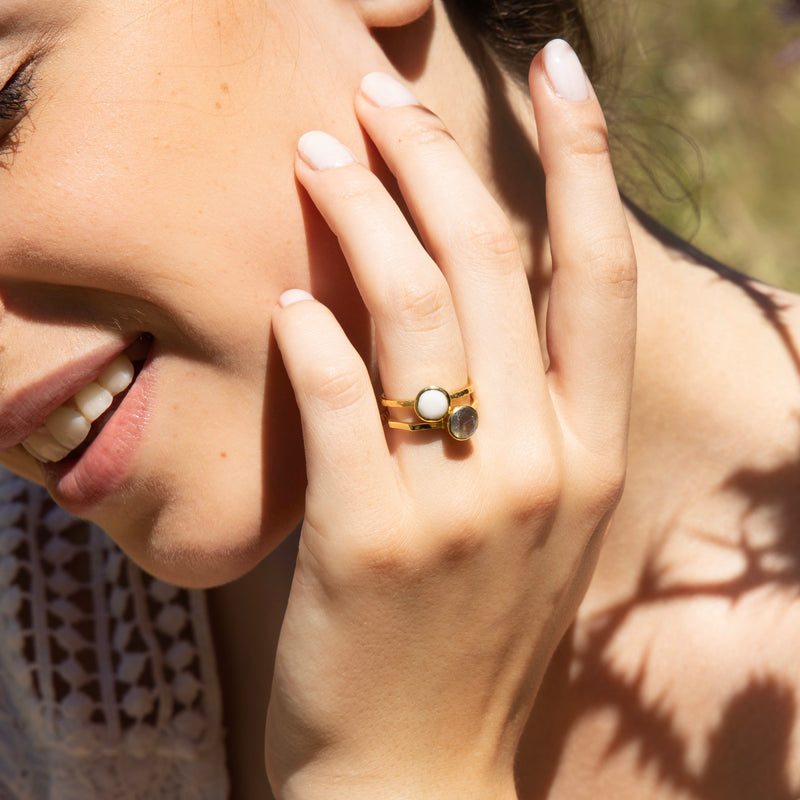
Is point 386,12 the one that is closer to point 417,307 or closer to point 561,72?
point 561,72

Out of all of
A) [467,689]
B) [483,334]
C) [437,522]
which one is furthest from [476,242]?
[467,689]

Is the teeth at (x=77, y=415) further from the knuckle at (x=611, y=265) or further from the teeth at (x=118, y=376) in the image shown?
the knuckle at (x=611, y=265)

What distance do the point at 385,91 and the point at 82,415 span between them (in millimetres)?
606

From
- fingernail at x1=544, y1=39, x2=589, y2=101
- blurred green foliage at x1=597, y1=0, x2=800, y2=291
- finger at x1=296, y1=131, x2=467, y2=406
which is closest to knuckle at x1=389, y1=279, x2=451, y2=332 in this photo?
finger at x1=296, y1=131, x2=467, y2=406

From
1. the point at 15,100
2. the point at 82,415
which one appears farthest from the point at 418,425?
the point at 15,100

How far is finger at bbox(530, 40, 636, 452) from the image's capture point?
121 cm

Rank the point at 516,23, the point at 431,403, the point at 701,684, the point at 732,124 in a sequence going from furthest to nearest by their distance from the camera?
the point at 732,124, the point at 516,23, the point at 701,684, the point at 431,403

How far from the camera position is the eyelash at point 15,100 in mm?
1011

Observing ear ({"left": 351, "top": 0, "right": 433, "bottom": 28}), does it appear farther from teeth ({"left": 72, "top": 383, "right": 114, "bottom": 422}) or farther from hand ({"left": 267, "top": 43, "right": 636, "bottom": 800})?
teeth ({"left": 72, "top": 383, "right": 114, "bottom": 422})

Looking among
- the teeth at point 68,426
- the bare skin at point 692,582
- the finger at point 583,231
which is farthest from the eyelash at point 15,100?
the bare skin at point 692,582

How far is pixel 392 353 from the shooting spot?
1143mm

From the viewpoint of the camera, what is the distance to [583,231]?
1210mm

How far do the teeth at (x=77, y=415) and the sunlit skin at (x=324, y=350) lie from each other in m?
0.06

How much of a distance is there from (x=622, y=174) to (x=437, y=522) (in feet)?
3.98
